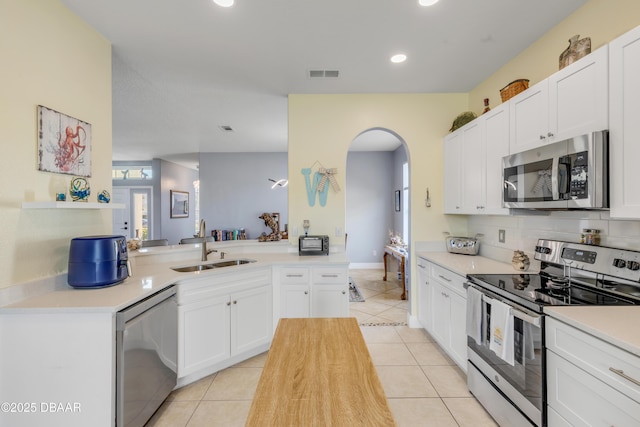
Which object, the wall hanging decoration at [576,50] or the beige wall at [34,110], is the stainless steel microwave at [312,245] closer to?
the beige wall at [34,110]

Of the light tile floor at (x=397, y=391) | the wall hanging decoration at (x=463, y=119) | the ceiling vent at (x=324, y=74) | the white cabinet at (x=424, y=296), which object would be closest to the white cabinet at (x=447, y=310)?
the white cabinet at (x=424, y=296)

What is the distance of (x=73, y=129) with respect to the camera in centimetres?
206

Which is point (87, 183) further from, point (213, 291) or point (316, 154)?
point (316, 154)

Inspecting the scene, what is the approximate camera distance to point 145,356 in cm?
186

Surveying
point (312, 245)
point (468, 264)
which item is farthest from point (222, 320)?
point (468, 264)

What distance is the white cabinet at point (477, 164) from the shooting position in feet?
8.29

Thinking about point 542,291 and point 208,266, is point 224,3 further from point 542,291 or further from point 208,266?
point 542,291

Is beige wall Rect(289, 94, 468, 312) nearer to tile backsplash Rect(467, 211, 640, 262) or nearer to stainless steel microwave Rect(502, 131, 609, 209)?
tile backsplash Rect(467, 211, 640, 262)

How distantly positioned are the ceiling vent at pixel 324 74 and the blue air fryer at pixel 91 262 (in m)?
2.32

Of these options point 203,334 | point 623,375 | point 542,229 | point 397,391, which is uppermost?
point 542,229

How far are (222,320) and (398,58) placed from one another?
9.31 feet

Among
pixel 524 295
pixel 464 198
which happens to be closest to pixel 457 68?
pixel 464 198

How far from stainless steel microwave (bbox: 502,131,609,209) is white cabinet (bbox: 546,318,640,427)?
0.76 m

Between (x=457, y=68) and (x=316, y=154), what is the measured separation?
1.70 metres
